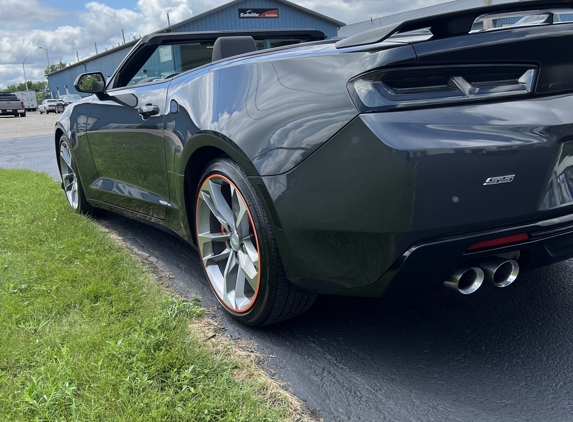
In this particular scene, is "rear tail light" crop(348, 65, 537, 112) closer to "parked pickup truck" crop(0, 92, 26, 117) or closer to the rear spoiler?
the rear spoiler

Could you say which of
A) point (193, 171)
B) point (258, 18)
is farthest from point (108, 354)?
point (258, 18)

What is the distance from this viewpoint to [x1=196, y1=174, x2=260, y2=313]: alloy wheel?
7.72ft

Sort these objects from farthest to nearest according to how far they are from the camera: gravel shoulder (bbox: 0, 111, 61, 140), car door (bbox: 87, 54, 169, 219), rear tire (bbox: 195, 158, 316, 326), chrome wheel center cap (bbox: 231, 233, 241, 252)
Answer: gravel shoulder (bbox: 0, 111, 61, 140), car door (bbox: 87, 54, 169, 219), chrome wheel center cap (bbox: 231, 233, 241, 252), rear tire (bbox: 195, 158, 316, 326)

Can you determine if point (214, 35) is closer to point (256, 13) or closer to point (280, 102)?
point (280, 102)

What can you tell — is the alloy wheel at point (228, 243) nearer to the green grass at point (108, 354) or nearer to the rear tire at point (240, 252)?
the rear tire at point (240, 252)

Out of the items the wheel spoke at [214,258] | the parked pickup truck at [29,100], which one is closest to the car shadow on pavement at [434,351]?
the wheel spoke at [214,258]

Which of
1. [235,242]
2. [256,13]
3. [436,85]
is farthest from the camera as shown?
[256,13]

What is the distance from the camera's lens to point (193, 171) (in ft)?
8.91

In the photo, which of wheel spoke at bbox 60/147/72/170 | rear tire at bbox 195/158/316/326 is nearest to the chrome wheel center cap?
rear tire at bbox 195/158/316/326

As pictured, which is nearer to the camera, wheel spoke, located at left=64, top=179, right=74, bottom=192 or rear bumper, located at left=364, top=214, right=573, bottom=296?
rear bumper, located at left=364, top=214, right=573, bottom=296

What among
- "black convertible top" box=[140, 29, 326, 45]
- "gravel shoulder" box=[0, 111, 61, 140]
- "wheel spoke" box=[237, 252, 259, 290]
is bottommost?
"gravel shoulder" box=[0, 111, 61, 140]

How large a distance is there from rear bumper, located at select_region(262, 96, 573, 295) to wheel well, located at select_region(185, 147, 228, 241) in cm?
71

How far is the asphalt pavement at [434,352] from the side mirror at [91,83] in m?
1.56

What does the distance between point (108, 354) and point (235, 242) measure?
0.71 meters
